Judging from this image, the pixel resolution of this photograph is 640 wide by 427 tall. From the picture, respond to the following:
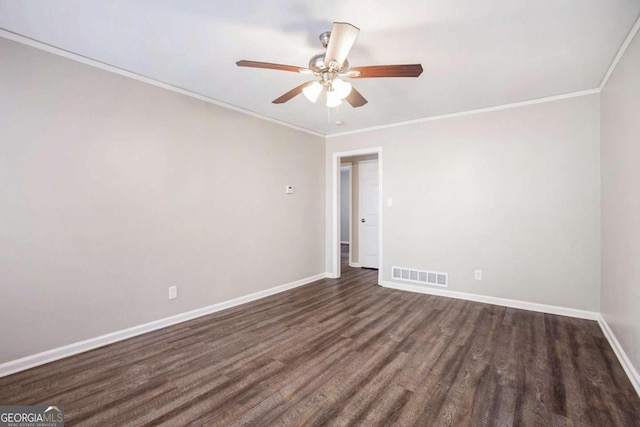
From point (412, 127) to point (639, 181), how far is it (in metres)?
2.70

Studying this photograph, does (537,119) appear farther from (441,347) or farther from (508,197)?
(441,347)

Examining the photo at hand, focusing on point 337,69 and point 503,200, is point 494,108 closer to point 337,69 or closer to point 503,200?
point 503,200

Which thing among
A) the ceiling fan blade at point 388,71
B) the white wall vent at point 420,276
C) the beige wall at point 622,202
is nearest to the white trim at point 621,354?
the beige wall at point 622,202

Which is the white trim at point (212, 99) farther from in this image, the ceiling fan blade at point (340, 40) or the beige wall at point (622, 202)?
the ceiling fan blade at point (340, 40)

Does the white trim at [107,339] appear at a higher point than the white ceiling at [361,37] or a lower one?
lower

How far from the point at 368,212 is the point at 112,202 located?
14.7 feet

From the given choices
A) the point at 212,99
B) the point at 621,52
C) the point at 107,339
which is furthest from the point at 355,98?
the point at 107,339

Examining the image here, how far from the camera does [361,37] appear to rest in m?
2.16

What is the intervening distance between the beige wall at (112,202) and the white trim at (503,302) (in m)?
2.12

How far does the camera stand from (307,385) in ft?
6.73

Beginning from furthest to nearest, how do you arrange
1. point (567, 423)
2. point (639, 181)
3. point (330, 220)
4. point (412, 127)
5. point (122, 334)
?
point (330, 220), point (412, 127), point (122, 334), point (639, 181), point (567, 423)

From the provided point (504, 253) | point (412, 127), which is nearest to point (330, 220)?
point (412, 127)

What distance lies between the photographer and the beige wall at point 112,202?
2195 millimetres

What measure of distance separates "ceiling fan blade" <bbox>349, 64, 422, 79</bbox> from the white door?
3.93 metres
